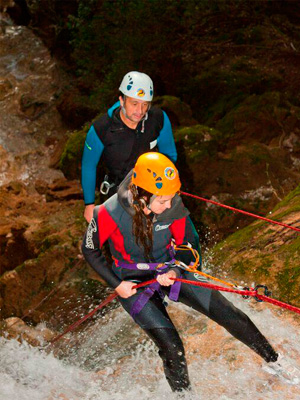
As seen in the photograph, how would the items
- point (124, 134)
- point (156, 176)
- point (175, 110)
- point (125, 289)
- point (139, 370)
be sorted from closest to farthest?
point (156, 176)
point (125, 289)
point (139, 370)
point (124, 134)
point (175, 110)

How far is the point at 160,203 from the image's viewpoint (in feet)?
12.1

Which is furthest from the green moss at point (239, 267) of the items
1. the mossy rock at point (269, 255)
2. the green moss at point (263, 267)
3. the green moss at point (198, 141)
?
the green moss at point (198, 141)

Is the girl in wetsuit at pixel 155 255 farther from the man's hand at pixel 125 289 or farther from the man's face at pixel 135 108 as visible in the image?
the man's face at pixel 135 108

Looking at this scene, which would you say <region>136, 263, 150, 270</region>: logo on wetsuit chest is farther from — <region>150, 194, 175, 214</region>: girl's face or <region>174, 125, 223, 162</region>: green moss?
<region>174, 125, 223, 162</region>: green moss

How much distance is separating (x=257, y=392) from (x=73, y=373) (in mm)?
1961

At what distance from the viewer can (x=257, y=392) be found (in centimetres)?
400

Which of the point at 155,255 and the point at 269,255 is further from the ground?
the point at 155,255

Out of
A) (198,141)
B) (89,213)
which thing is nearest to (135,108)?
(89,213)

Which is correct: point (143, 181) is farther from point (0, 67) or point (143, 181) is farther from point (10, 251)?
point (0, 67)

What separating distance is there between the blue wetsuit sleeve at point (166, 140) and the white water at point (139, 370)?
1.93 meters

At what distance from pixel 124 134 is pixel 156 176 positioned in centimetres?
175

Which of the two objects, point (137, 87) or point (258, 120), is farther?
point (258, 120)

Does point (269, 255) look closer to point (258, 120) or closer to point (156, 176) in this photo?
point (156, 176)

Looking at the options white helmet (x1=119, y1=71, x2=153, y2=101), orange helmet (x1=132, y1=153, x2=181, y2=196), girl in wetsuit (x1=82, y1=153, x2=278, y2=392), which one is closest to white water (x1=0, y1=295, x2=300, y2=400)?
girl in wetsuit (x1=82, y1=153, x2=278, y2=392)
